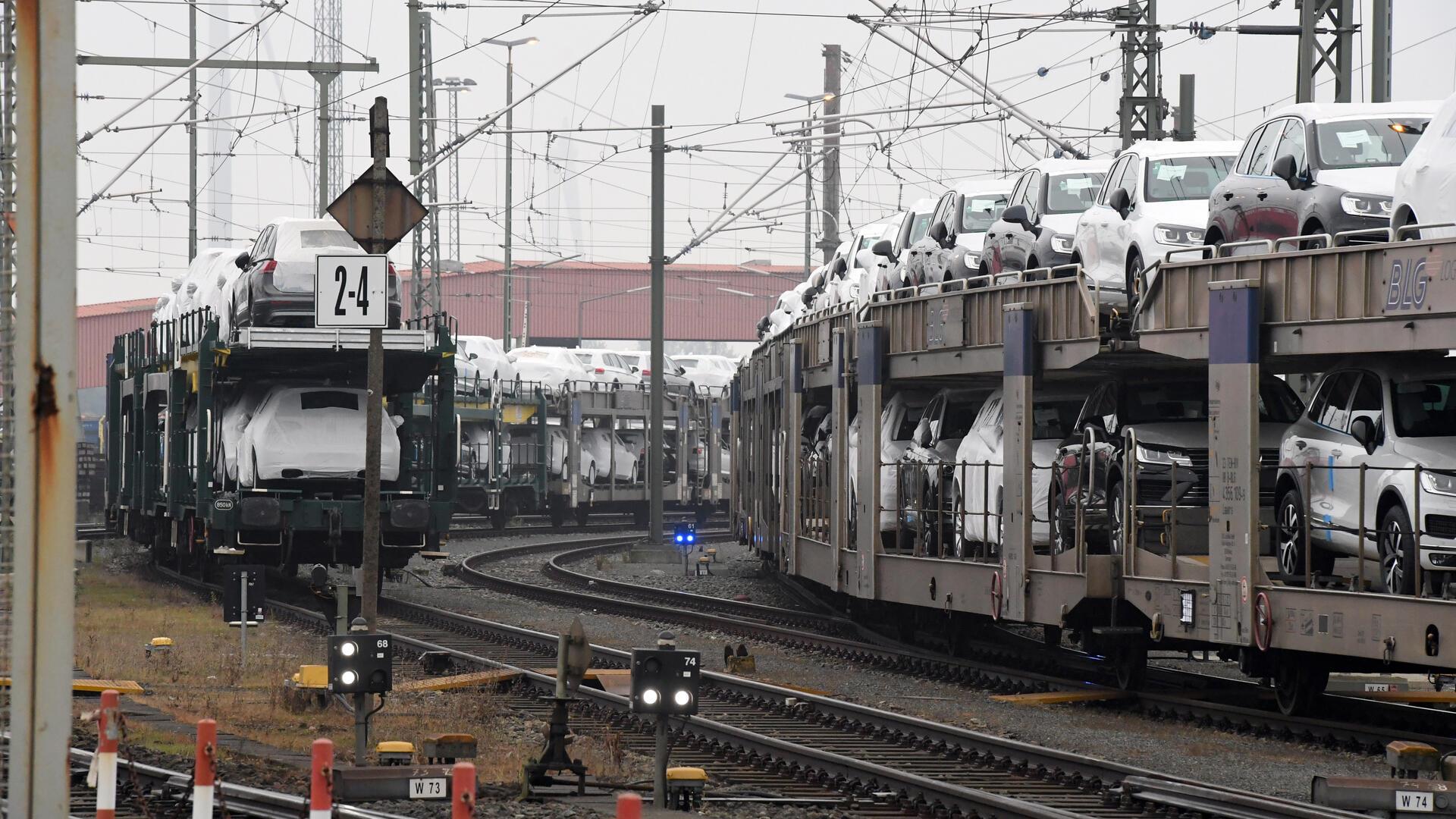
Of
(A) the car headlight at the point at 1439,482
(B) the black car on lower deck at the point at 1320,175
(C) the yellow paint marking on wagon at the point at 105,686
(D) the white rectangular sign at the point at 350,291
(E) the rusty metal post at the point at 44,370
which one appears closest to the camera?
(E) the rusty metal post at the point at 44,370

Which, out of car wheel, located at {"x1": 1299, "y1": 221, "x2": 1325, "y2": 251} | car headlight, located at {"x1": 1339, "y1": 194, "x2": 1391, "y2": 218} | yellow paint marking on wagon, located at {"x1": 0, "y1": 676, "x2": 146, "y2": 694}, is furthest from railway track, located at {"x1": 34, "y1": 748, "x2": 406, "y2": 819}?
car headlight, located at {"x1": 1339, "y1": 194, "x2": 1391, "y2": 218}

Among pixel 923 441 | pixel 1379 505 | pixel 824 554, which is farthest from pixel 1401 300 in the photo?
pixel 824 554

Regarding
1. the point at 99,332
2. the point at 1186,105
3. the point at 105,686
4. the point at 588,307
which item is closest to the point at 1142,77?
the point at 1186,105

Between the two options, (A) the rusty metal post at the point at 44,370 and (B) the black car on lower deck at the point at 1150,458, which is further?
(B) the black car on lower deck at the point at 1150,458

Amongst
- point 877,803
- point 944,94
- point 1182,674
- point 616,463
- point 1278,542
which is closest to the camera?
point 877,803

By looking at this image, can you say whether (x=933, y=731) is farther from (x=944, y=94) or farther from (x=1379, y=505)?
(x=944, y=94)

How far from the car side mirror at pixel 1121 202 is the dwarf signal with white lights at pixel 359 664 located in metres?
8.37

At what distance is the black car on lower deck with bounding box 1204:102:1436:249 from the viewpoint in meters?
15.4

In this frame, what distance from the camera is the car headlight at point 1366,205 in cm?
1525

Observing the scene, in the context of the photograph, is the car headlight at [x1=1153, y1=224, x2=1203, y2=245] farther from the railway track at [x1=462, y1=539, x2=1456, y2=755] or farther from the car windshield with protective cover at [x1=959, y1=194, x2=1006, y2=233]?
the car windshield with protective cover at [x1=959, y1=194, x2=1006, y2=233]

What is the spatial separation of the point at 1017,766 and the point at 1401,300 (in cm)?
364

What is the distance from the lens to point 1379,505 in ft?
45.3

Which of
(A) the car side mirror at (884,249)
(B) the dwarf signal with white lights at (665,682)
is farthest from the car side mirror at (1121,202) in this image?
(B) the dwarf signal with white lights at (665,682)

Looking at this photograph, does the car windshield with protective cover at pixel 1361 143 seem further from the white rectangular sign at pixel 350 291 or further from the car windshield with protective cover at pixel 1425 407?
the white rectangular sign at pixel 350 291
